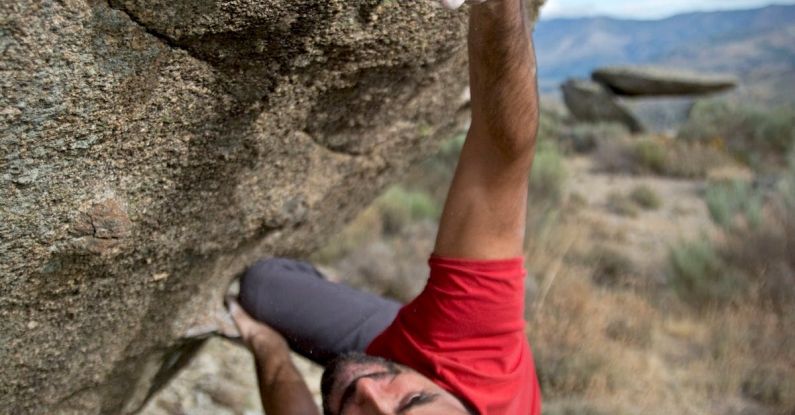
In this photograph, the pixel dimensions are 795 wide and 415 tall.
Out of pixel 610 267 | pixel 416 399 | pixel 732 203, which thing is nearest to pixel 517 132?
pixel 416 399

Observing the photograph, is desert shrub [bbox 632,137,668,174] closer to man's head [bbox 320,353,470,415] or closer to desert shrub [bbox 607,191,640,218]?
desert shrub [bbox 607,191,640,218]

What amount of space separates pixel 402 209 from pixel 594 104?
8.63m

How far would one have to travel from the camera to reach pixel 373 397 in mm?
1621

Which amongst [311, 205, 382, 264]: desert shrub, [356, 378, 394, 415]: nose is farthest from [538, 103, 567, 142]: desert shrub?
[356, 378, 394, 415]: nose

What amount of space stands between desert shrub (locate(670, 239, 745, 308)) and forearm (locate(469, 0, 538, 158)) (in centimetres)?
348

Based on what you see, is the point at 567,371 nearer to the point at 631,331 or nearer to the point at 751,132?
the point at 631,331

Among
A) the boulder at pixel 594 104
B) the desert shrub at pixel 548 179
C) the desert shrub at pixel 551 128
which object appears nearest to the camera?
the desert shrub at pixel 548 179

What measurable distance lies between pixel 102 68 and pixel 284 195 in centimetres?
88

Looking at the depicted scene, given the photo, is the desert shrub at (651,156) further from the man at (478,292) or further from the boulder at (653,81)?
the man at (478,292)

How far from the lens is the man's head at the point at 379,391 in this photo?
1.62 metres

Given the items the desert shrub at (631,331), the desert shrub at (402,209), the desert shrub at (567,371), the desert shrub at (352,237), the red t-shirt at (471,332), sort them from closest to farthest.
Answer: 1. the red t-shirt at (471,332)
2. the desert shrub at (567,371)
3. the desert shrub at (631,331)
4. the desert shrub at (352,237)
5. the desert shrub at (402,209)

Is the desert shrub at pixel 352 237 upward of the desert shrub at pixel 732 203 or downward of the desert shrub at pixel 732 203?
downward

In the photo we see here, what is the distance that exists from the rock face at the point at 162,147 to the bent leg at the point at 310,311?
0.28 feet

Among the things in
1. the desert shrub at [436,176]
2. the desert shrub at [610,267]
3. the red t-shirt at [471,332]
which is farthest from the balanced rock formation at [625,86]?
the red t-shirt at [471,332]
